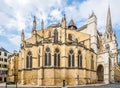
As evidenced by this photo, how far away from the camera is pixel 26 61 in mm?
52750

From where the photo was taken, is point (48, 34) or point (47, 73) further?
point (48, 34)

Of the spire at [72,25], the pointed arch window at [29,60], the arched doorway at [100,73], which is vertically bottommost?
the arched doorway at [100,73]

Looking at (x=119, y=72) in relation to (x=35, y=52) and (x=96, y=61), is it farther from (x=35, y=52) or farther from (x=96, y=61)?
(x=35, y=52)

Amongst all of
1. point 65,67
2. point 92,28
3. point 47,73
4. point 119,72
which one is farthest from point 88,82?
point 119,72

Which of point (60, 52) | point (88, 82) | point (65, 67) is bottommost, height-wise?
point (88, 82)

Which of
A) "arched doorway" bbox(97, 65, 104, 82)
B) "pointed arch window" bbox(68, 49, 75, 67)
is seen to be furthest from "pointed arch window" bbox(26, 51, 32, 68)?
"arched doorway" bbox(97, 65, 104, 82)

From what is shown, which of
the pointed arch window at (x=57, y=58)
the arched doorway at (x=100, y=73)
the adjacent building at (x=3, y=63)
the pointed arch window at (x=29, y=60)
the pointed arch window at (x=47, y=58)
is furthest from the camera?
the adjacent building at (x=3, y=63)

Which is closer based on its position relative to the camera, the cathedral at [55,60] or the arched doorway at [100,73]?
the cathedral at [55,60]

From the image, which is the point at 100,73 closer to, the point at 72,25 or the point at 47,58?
the point at 47,58

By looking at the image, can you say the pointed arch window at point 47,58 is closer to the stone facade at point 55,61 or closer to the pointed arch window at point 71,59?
the stone facade at point 55,61

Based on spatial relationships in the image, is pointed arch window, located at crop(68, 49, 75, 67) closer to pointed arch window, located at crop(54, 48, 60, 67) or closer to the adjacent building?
pointed arch window, located at crop(54, 48, 60, 67)

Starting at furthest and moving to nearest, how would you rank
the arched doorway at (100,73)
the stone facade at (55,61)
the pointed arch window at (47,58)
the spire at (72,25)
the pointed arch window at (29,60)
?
1. the spire at (72,25)
2. the arched doorway at (100,73)
3. the pointed arch window at (29,60)
4. the pointed arch window at (47,58)
5. the stone facade at (55,61)

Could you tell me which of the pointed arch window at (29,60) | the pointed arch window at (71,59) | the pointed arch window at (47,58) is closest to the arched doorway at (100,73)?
the pointed arch window at (71,59)

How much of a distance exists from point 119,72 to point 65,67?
1921 inches
